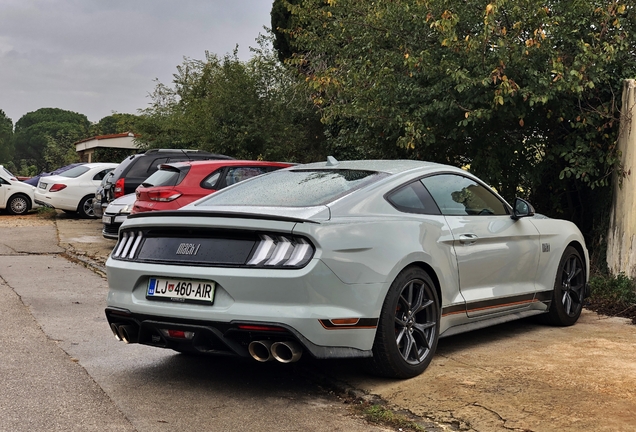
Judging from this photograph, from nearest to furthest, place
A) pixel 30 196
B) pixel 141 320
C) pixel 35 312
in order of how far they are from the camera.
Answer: pixel 141 320 → pixel 35 312 → pixel 30 196

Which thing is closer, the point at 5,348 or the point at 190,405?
the point at 190,405

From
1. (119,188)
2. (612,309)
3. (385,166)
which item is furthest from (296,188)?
(119,188)

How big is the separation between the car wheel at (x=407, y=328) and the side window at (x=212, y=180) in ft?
21.3

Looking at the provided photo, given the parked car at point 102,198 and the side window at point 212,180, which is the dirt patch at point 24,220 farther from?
the side window at point 212,180

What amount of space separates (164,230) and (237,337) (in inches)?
37.0

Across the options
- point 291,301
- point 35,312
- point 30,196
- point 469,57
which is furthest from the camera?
point 30,196

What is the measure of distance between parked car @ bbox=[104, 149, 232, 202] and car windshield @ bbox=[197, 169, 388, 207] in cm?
908

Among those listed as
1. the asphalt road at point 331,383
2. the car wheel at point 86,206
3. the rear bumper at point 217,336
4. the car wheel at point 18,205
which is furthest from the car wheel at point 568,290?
the car wheel at point 18,205

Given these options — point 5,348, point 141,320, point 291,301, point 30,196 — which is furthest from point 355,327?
point 30,196

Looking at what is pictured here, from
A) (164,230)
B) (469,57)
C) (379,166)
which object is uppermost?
(469,57)

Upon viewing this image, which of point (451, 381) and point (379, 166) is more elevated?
point (379, 166)

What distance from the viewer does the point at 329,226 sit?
481cm

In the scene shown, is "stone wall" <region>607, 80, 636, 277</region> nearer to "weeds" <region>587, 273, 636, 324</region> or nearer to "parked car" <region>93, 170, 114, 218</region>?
"weeds" <region>587, 273, 636, 324</region>

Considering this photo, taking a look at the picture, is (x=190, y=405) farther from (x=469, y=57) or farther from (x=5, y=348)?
(x=469, y=57)
